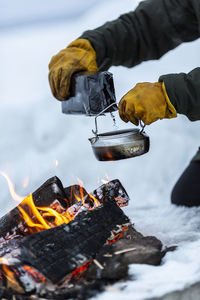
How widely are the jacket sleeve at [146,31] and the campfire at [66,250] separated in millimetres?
1429

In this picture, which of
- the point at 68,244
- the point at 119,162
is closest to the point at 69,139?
the point at 119,162

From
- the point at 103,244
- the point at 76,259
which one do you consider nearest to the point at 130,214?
the point at 103,244

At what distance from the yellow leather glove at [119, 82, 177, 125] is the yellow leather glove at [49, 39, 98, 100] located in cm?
59

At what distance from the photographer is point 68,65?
2357mm

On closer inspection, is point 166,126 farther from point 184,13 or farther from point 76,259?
point 76,259

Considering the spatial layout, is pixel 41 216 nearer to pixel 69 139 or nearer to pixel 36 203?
pixel 36 203

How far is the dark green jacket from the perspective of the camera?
2772 millimetres

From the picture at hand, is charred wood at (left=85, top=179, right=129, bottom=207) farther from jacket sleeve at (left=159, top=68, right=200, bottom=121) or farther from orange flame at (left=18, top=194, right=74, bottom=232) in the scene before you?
Answer: jacket sleeve at (left=159, top=68, right=200, bottom=121)

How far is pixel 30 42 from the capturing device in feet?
24.2

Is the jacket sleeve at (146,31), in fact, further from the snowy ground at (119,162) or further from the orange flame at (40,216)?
the orange flame at (40,216)

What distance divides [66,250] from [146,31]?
82.0 inches

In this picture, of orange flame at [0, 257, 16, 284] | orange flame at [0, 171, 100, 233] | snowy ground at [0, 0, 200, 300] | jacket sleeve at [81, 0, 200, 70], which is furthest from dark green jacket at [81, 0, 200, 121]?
orange flame at [0, 257, 16, 284]

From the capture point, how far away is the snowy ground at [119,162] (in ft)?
4.73

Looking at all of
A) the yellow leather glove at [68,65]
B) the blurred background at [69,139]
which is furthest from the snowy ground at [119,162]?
the yellow leather glove at [68,65]
